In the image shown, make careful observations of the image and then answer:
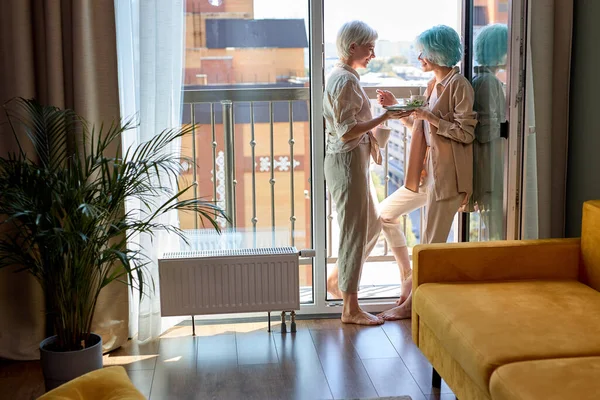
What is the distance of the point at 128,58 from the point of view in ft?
12.3

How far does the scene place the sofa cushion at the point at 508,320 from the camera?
2.41m

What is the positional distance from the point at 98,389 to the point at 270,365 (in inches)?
51.0

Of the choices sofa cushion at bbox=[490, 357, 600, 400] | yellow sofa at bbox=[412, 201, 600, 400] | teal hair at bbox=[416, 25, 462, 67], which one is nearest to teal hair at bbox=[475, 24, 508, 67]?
teal hair at bbox=[416, 25, 462, 67]

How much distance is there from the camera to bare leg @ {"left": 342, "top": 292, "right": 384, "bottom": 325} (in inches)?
161

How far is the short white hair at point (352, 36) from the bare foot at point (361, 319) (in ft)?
4.51

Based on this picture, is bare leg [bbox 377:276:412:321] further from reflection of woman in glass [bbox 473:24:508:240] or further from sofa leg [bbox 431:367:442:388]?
sofa leg [bbox 431:367:442:388]

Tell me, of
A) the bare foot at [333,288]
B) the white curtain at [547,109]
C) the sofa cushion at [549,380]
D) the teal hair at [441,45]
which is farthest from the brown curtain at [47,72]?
the sofa cushion at [549,380]

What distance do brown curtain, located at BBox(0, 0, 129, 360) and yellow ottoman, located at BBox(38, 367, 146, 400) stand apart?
4.63 feet

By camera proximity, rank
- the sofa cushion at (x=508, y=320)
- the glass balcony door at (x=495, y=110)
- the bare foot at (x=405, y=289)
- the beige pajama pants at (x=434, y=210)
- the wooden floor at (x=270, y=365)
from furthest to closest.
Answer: the bare foot at (x=405, y=289) < the beige pajama pants at (x=434, y=210) < the glass balcony door at (x=495, y=110) < the wooden floor at (x=270, y=365) < the sofa cushion at (x=508, y=320)

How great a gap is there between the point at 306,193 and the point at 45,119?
1.58 metres

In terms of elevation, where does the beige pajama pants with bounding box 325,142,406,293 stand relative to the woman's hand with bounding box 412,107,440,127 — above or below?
below

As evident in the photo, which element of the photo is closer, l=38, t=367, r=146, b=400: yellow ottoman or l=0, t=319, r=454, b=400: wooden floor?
l=38, t=367, r=146, b=400: yellow ottoman

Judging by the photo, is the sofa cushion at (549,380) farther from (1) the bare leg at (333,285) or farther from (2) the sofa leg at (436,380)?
(1) the bare leg at (333,285)

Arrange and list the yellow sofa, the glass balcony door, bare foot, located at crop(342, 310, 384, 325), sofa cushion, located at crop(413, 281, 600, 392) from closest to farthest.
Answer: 1. the yellow sofa
2. sofa cushion, located at crop(413, 281, 600, 392)
3. the glass balcony door
4. bare foot, located at crop(342, 310, 384, 325)
